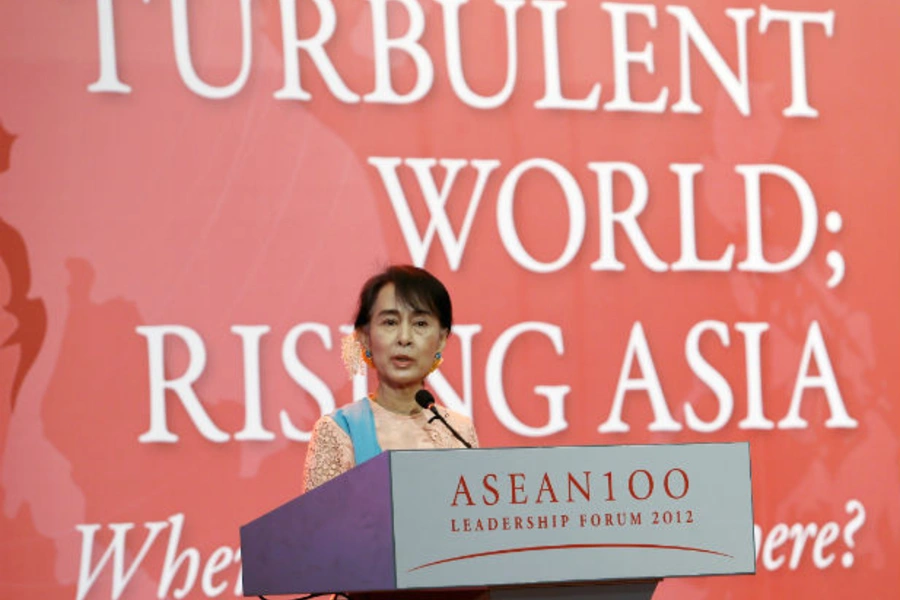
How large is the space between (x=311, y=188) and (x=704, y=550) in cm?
223

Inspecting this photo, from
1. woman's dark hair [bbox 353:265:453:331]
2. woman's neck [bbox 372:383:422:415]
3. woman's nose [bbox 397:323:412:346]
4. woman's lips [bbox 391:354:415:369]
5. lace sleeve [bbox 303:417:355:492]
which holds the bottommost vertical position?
lace sleeve [bbox 303:417:355:492]

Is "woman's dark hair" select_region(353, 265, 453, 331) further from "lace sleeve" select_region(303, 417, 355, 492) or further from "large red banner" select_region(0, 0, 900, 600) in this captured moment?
"large red banner" select_region(0, 0, 900, 600)

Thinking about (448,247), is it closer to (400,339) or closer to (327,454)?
(400,339)

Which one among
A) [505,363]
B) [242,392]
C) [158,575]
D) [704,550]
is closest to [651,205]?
[505,363]

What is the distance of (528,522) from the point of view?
1757 millimetres

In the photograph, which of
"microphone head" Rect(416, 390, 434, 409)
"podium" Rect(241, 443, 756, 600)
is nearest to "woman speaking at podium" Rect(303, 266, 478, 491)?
"microphone head" Rect(416, 390, 434, 409)

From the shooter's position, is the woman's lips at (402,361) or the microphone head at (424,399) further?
the woman's lips at (402,361)

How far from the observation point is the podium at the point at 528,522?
1.69 meters

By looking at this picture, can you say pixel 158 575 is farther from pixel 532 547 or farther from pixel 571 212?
pixel 532 547

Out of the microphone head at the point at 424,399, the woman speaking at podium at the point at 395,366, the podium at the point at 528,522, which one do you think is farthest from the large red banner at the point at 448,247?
the podium at the point at 528,522

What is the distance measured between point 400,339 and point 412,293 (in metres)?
0.08

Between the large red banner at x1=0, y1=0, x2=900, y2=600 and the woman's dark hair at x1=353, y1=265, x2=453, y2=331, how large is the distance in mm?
1343

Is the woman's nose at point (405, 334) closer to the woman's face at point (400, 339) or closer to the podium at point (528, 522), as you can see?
the woman's face at point (400, 339)

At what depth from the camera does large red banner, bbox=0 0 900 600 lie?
12.0 feet
